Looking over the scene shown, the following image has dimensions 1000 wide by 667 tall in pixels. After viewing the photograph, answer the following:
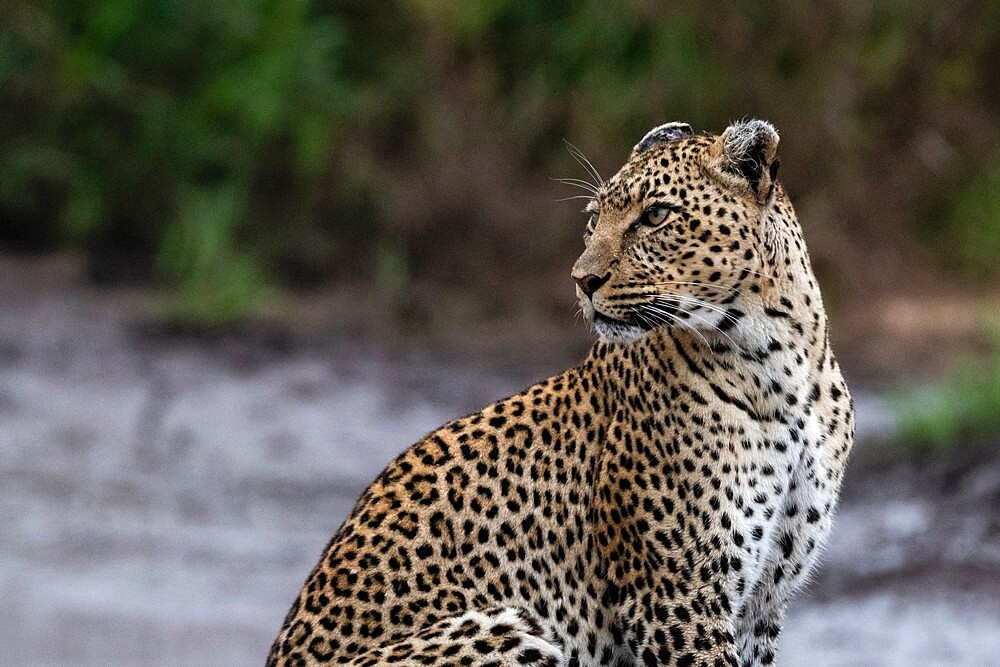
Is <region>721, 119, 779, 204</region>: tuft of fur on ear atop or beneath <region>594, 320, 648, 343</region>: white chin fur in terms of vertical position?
atop

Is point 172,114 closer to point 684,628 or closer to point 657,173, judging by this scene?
point 657,173

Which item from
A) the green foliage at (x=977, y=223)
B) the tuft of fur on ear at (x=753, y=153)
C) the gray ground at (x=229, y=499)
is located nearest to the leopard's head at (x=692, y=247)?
the tuft of fur on ear at (x=753, y=153)

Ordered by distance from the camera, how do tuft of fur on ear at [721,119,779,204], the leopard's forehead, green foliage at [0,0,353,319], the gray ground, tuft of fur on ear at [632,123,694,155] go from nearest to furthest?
tuft of fur on ear at [721,119,779,204] → the leopard's forehead → tuft of fur on ear at [632,123,694,155] → the gray ground → green foliage at [0,0,353,319]

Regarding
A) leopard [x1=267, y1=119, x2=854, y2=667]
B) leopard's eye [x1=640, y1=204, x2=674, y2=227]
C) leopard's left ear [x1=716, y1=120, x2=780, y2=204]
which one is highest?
leopard's left ear [x1=716, y1=120, x2=780, y2=204]

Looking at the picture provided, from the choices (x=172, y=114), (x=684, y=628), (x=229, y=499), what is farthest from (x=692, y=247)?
(x=172, y=114)

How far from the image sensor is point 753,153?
19.1 ft

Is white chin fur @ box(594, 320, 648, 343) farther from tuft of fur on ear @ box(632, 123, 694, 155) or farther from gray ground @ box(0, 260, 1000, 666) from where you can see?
gray ground @ box(0, 260, 1000, 666)

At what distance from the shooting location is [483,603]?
19.5 ft

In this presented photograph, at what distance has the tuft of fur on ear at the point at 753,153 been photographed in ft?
19.0

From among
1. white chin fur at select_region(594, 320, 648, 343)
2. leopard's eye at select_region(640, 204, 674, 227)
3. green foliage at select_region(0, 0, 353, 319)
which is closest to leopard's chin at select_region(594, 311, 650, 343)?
white chin fur at select_region(594, 320, 648, 343)

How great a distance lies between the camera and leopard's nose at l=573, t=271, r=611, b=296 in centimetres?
584

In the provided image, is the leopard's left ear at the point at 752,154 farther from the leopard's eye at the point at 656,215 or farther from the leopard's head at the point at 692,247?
the leopard's eye at the point at 656,215

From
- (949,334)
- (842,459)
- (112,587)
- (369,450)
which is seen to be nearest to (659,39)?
(949,334)

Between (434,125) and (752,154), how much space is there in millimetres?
10865
